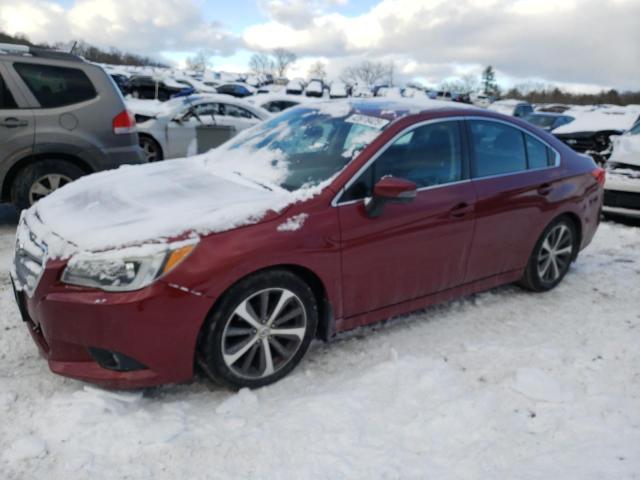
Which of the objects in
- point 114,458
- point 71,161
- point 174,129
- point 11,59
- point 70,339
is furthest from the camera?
point 174,129

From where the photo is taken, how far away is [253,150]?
403 cm

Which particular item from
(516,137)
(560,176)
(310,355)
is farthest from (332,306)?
(560,176)

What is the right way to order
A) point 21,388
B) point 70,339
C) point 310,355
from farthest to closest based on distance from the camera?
point 310,355 → point 21,388 → point 70,339

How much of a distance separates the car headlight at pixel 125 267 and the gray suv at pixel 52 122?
11.7 feet

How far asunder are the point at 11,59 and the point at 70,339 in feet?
13.5

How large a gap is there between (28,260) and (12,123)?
318 centimetres

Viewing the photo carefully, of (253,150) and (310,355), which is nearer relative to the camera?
(310,355)

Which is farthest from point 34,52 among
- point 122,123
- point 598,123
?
point 598,123

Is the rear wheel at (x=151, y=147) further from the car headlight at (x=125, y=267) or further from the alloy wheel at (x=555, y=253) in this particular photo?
the car headlight at (x=125, y=267)

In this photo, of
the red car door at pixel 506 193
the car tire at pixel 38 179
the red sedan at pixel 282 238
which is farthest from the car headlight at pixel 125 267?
the car tire at pixel 38 179

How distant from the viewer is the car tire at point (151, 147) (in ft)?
33.3

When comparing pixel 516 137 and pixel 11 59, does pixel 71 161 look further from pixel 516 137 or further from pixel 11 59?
pixel 516 137

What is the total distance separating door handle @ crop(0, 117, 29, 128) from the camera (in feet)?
18.1

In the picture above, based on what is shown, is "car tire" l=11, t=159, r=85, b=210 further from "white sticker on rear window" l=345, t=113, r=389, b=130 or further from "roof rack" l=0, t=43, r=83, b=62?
"white sticker on rear window" l=345, t=113, r=389, b=130
